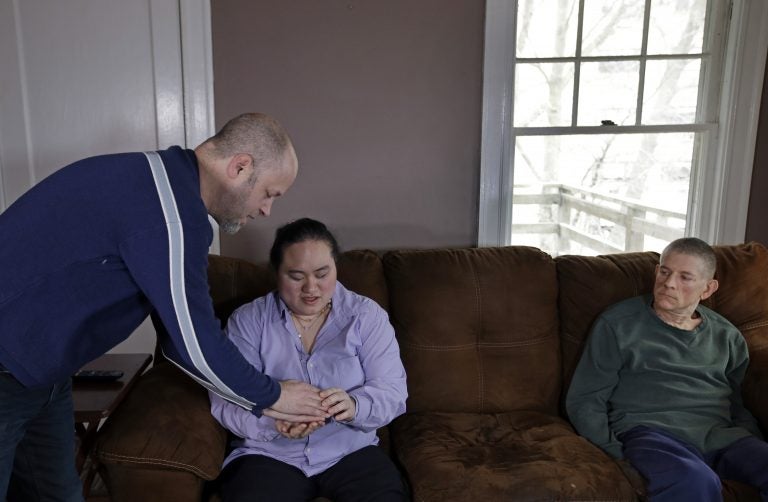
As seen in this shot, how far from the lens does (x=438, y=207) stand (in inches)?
104

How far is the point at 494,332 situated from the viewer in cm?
221

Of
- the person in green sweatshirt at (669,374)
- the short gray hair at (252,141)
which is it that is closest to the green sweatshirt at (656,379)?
the person in green sweatshirt at (669,374)

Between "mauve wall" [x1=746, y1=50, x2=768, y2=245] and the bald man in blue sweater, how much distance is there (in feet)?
7.54

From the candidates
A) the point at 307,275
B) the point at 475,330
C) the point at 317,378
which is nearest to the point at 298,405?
the point at 317,378

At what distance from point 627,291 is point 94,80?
2153mm

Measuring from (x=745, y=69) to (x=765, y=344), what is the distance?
1208 mm

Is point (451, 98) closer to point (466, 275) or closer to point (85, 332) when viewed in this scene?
point (466, 275)

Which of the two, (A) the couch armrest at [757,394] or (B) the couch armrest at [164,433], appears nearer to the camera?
(B) the couch armrest at [164,433]

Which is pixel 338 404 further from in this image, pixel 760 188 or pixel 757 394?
pixel 760 188

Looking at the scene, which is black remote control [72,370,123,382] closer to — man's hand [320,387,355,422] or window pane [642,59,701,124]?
man's hand [320,387,355,422]

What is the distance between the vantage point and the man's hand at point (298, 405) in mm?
1498

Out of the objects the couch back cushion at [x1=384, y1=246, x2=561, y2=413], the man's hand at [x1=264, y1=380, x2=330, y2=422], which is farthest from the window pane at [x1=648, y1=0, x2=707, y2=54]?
the man's hand at [x1=264, y1=380, x2=330, y2=422]

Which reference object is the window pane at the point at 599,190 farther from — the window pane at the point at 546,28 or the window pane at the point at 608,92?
the window pane at the point at 546,28

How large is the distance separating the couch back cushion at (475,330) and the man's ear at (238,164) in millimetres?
1029
